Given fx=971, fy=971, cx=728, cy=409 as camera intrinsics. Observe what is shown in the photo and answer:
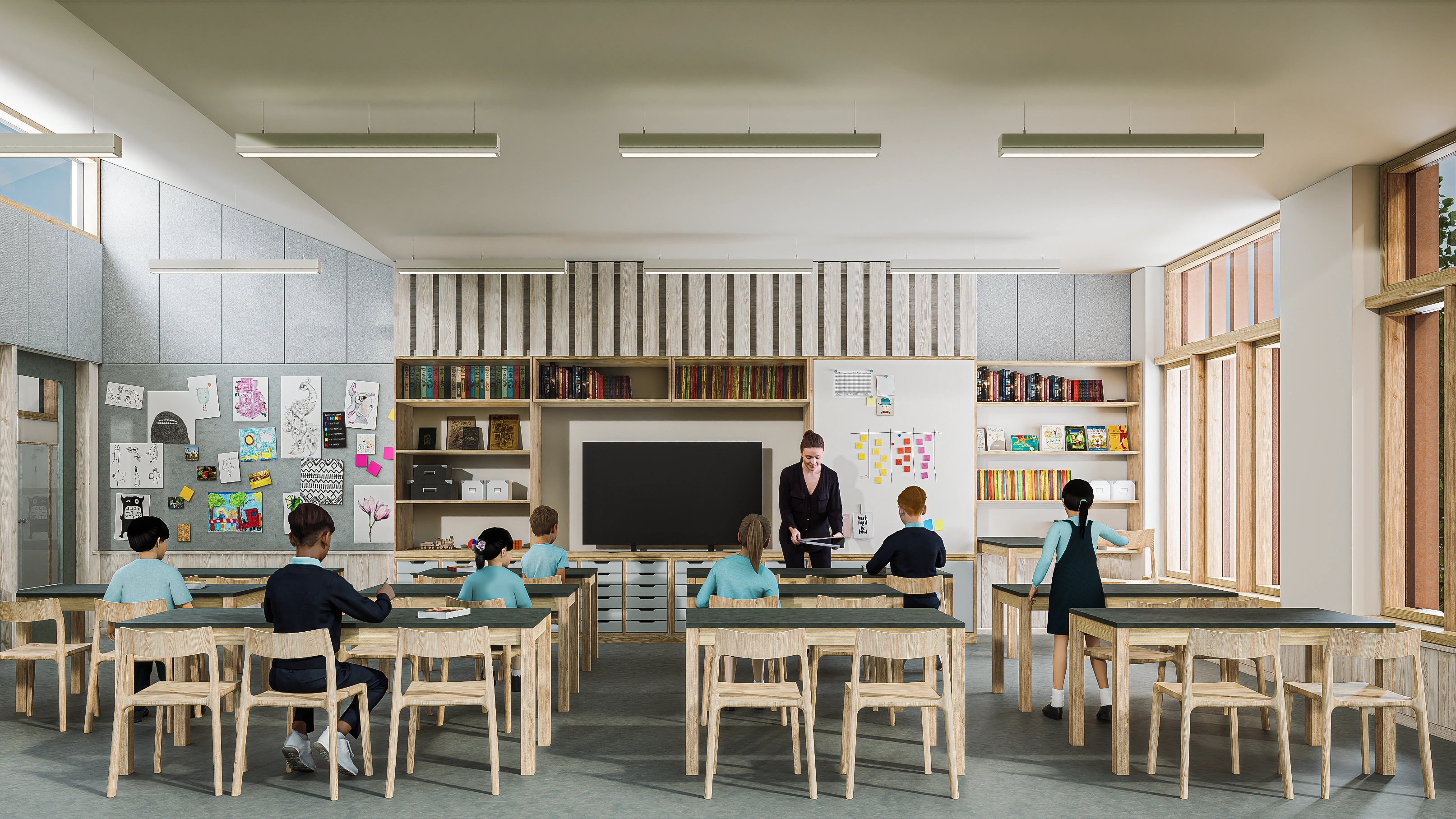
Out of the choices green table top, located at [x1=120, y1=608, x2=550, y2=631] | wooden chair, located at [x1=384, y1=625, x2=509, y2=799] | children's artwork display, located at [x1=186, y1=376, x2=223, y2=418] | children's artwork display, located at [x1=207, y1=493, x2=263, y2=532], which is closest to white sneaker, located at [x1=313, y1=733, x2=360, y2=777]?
wooden chair, located at [x1=384, y1=625, x2=509, y2=799]

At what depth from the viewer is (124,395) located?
29.7ft

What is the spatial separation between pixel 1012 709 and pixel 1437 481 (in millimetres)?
2739

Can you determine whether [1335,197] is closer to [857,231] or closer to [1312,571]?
[1312,571]

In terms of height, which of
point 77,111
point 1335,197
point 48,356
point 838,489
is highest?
point 77,111

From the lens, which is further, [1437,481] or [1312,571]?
[1312,571]

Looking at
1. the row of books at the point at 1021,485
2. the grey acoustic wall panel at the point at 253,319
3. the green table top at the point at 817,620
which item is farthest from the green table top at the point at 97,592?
the row of books at the point at 1021,485

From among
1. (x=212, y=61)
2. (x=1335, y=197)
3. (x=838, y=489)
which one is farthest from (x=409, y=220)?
(x=1335, y=197)

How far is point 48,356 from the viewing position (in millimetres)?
8586

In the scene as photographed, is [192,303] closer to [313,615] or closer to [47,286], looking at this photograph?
[47,286]

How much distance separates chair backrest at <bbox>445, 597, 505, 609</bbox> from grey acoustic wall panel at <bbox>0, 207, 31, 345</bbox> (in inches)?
209

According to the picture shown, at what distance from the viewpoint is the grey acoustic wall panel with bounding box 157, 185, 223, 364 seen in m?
9.08

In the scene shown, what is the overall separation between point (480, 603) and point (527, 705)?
34.1 inches

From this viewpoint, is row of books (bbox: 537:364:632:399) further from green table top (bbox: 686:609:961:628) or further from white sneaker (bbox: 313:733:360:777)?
white sneaker (bbox: 313:733:360:777)

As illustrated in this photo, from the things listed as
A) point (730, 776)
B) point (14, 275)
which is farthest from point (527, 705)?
point (14, 275)
